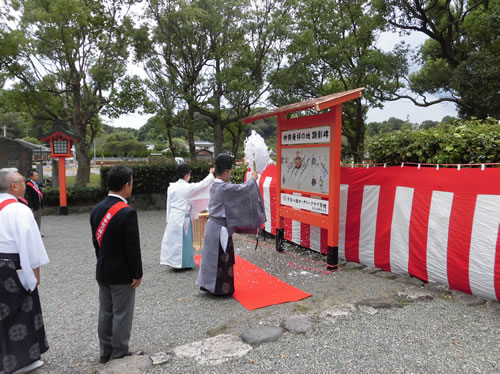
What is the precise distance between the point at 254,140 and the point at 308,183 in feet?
4.35

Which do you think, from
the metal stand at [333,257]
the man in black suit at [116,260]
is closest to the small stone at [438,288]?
the metal stand at [333,257]

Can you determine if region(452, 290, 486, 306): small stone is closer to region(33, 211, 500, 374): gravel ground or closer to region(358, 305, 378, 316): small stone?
region(33, 211, 500, 374): gravel ground

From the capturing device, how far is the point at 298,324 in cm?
343

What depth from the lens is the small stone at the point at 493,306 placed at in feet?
11.7

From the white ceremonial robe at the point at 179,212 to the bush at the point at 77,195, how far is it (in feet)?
26.1

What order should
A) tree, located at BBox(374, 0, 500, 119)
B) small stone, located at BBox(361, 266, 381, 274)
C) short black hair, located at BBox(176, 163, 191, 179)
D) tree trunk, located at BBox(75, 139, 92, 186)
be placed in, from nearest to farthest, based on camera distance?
small stone, located at BBox(361, 266, 381, 274)
short black hair, located at BBox(176, 163, 191, 179)
tree, located at BBox(374, 0, 500, 119)
tree trunk, located at BBox(75, 139, 92, 186)

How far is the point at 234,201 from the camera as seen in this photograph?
431cm

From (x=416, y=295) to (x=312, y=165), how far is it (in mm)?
2394

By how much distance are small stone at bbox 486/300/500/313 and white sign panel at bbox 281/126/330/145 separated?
277cm

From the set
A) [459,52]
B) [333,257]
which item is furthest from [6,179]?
[459,52]

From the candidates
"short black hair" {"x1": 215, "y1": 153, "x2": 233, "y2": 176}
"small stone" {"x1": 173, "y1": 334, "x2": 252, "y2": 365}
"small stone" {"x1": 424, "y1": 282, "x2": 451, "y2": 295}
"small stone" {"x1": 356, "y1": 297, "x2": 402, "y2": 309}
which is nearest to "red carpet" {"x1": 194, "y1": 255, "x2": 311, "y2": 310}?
"small stone" {"x1": 356, "y1": 297, "x2": 402, "y2": 309}

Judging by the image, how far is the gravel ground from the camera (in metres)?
2.79

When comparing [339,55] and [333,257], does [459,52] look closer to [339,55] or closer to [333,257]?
[339,55]

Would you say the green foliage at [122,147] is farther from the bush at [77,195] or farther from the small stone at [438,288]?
the small stone at [438,288]
